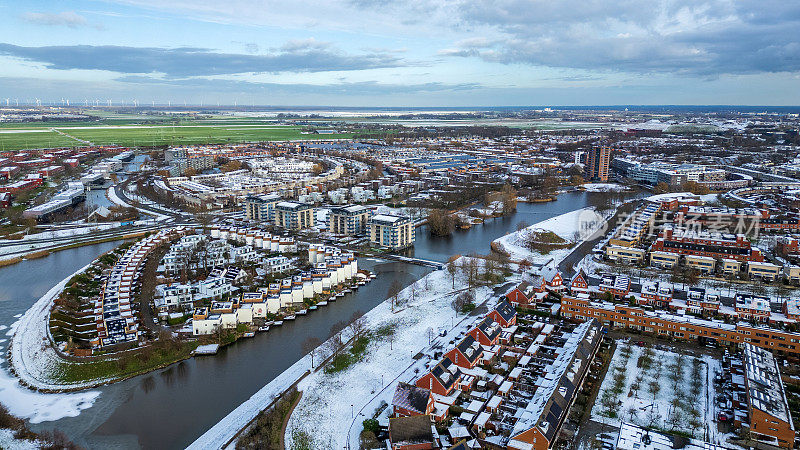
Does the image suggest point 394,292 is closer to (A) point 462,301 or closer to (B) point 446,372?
(A) point 462,301

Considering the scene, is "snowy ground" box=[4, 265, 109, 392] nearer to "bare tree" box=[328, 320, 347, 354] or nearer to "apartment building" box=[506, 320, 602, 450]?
"bare tree" box=[328, 320, 347, 354]

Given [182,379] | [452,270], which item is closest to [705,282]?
[452,270]

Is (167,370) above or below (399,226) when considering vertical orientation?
below

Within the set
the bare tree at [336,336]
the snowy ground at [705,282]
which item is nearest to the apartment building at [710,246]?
the snowy ground at [705,282]

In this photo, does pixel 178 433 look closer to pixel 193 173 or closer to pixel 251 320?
pixel 251 320

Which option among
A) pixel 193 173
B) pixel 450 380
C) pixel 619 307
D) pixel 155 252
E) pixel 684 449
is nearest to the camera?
pixel 684 449

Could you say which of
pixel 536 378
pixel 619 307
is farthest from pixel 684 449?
pixel 619 307
